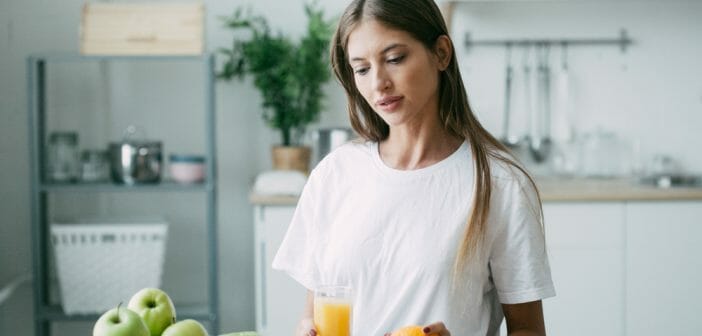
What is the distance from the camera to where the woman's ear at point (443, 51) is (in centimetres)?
144

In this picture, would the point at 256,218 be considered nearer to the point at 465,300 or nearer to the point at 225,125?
the point at 225,125

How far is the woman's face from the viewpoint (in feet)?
4.56

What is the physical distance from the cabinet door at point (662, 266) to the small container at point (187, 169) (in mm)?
1589

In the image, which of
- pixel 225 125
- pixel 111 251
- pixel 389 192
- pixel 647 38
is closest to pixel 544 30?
pixel 647 38

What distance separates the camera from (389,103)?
55.2 inches

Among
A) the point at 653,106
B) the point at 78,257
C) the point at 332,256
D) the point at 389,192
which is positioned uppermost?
the point at 653,106

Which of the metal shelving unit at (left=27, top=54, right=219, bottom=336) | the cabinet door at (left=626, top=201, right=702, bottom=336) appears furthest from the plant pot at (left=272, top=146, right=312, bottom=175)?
the cabinet door at (left=626, top=201, right=702, bottom=336)

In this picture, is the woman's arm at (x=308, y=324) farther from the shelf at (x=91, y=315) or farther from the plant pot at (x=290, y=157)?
the plant pot at (x=290, y=157)

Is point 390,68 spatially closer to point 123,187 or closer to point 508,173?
point 508,173

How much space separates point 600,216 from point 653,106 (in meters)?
0.81

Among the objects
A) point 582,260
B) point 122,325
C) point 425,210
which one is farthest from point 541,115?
point 122,325

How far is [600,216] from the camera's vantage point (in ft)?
10.0

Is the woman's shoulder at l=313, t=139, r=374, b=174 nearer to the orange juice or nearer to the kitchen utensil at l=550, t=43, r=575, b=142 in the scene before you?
the orange juice

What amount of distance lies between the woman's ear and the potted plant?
1.75 metres
